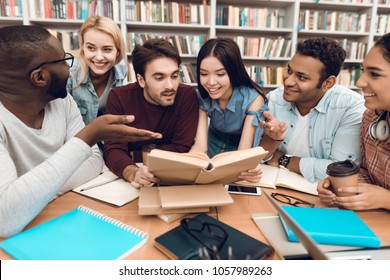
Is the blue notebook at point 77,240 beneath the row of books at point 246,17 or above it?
beneath

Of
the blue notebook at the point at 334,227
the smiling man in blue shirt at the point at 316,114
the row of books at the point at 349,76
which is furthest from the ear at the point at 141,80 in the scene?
the row of books at the point at 349,76

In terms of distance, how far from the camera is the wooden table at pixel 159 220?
0.81m

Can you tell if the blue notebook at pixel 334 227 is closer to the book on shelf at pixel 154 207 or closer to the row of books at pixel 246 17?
the book on shelf at pixel 154 207

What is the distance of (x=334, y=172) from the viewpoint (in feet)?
3.14

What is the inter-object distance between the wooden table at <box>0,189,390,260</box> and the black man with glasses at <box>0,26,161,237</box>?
0.07m

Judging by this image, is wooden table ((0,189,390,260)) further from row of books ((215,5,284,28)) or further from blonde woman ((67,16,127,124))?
row of books ((215,5,284,28))

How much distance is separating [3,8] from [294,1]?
3235 millimetres

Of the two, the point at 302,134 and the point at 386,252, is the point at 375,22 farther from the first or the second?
the point at 386,252

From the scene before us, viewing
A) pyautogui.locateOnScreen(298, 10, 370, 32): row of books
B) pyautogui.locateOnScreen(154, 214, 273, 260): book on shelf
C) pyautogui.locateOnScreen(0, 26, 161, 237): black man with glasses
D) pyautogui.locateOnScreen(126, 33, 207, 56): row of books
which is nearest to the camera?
pyautogui.locateOnScreen(154, 214, 273, 260): book on shelf

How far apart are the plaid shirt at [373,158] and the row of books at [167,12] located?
2642 mm

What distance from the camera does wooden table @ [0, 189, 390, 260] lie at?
81cm

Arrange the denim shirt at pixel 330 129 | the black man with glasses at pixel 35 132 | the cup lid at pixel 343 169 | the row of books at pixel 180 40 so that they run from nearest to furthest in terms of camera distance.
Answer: the black man with glasses at pixel 35 132 < the cup lid at pixel 343 169 < the denim shirt at pixel 330 129 < the row of books at pixel 180 40

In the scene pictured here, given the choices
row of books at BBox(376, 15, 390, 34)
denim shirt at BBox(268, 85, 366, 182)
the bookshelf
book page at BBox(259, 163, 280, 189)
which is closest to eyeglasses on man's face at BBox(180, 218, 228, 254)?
book page at BBox(259, 163, 280, 189)

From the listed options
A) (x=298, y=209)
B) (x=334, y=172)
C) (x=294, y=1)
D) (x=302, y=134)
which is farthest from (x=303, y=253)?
(x=294, y=1)
